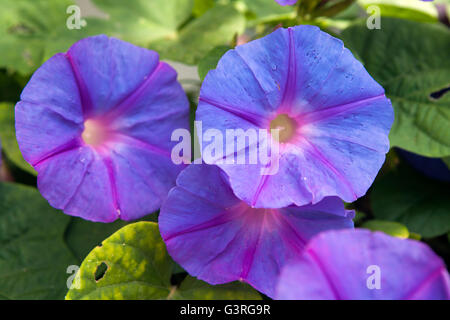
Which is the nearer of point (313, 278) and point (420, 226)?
point (313, 278)

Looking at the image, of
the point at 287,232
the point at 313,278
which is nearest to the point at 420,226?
the point at 287,232

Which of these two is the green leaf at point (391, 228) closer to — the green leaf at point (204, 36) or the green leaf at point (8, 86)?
the green leaf at point (204, 36)

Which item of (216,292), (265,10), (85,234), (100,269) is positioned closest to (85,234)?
(85,234)

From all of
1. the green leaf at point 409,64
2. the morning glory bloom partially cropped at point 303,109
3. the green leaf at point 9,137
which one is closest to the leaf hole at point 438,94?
the green leaf at point 409,64

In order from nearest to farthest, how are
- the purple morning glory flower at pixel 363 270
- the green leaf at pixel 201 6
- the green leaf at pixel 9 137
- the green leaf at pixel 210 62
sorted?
the purple morning glory flower at pixel 363 270
the green leaf at pixel 210 62
the green leaf at pixel 9 137
the green leaf at pixel 201 6

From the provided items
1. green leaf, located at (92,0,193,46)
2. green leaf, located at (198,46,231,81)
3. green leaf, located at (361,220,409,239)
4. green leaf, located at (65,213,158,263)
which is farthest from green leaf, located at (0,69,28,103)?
green leaf, located at (361,220,409,239)

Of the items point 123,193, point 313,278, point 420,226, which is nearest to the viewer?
point 313,278

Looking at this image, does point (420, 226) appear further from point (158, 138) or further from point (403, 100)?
point (158, 138)
